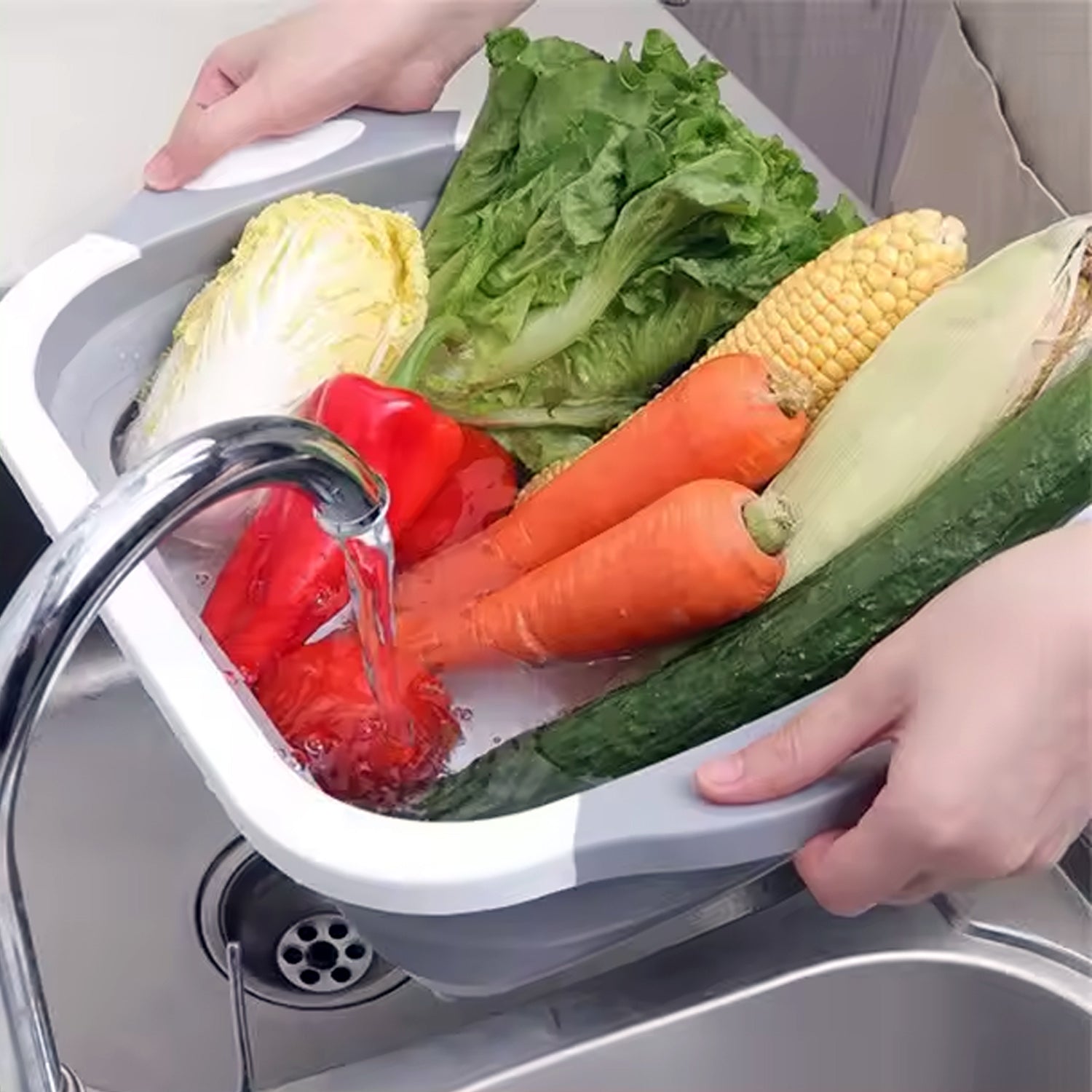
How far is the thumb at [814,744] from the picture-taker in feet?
1.53

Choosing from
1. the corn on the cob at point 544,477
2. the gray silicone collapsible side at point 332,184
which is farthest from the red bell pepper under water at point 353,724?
the gray silicone collapsible side at point 332,184

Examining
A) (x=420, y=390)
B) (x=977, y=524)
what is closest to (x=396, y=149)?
(x=420, y=390)

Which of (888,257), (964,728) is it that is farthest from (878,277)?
(964,728)

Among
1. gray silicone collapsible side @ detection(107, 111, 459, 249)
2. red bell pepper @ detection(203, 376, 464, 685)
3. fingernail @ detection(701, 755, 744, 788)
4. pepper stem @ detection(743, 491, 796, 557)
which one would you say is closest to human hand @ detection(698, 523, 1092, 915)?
fingernail @ detection(701, 755, 744, 788)

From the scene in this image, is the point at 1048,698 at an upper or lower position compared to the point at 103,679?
upper

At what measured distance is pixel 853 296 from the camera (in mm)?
619

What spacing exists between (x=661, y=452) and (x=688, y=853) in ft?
0.69

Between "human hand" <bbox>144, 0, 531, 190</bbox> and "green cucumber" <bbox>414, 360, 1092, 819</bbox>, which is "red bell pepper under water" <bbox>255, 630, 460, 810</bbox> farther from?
"human hand" <bbox>144, 0, 531, 190</bbox>

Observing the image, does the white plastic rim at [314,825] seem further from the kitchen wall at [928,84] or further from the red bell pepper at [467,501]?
the kitchen wall at [928,84]

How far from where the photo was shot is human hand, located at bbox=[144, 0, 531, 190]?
723mm

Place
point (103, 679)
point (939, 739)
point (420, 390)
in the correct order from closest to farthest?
point (939, 739), point (420, 390), point (103, 679)

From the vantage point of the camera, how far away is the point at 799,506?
59 centimetres

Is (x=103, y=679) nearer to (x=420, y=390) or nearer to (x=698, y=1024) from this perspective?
(x=420, y=390)

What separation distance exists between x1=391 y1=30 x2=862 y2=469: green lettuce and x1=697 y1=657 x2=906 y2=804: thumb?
26 cm
